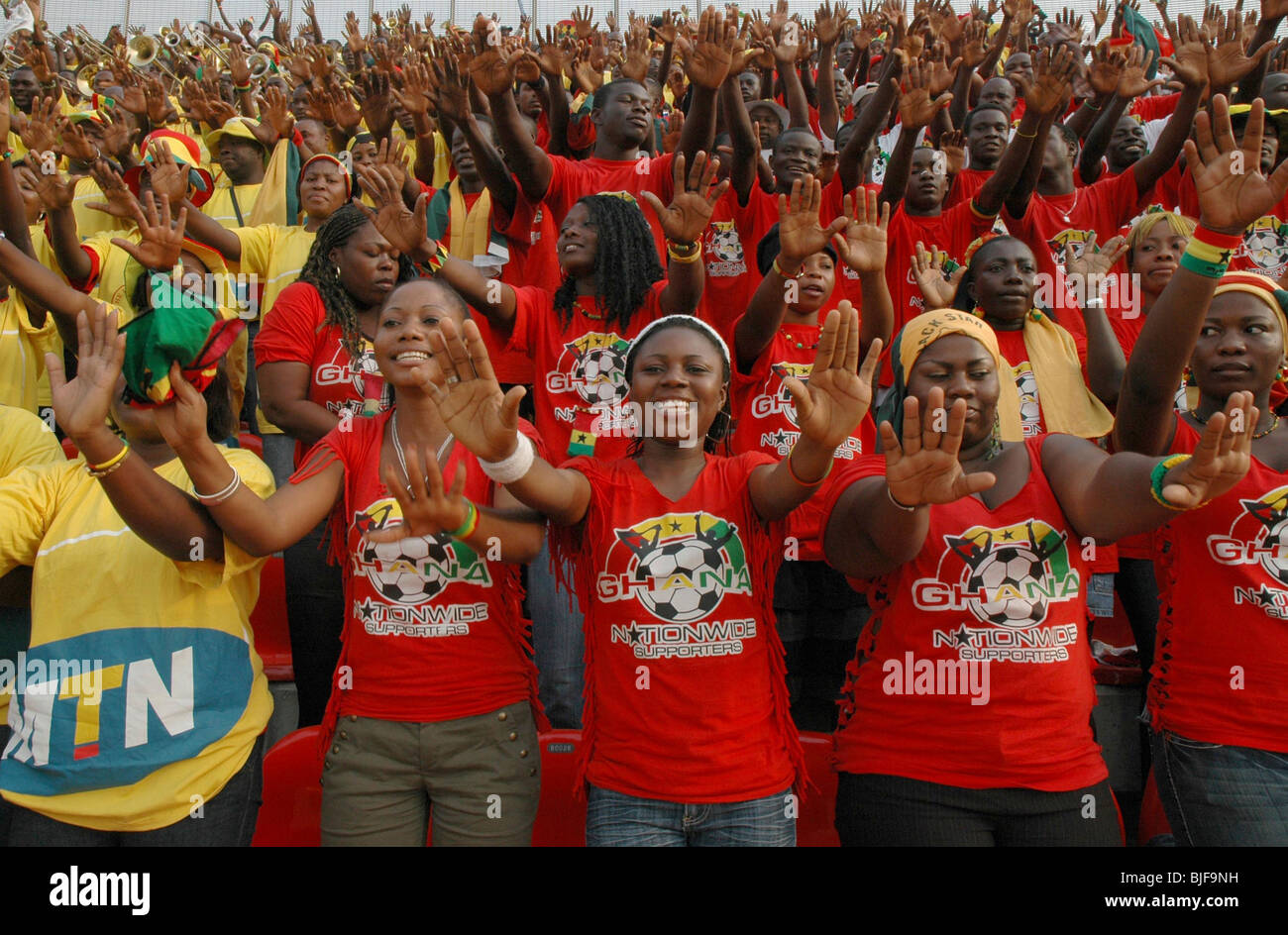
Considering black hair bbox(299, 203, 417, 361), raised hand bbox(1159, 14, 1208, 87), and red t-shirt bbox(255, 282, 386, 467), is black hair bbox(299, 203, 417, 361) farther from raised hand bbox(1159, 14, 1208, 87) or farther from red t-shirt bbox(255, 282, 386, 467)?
raised hand bbox(1159, 14, 1208, 87)

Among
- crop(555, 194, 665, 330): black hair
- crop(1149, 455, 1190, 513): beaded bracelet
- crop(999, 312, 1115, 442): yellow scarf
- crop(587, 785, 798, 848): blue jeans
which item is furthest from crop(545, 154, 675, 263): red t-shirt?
crop(587, 785, 798, 848): blue jeans

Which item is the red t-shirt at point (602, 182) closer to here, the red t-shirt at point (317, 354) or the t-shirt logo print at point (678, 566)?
the red t-shirt at point (317, 354)

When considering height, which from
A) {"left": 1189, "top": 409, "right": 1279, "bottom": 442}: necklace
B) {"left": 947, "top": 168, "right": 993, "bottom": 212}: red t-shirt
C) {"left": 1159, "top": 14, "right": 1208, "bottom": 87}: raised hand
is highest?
{"left": 1159, "top": 14, "right": 1208, "bottom": 87}: raised hand

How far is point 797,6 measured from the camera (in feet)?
47.5

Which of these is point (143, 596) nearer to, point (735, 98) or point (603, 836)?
point (603, 836)

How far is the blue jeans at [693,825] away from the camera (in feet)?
7.16

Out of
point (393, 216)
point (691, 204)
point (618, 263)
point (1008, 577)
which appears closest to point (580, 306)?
point (618, 263)

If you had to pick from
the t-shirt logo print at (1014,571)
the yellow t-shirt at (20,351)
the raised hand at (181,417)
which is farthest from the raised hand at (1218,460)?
the yellow t-shirt at (20,351)

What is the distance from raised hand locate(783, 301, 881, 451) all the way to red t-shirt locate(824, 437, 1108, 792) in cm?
28

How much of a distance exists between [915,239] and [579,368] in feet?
8.01

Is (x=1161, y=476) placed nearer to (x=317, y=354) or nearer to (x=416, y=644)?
(x=416, y=644)

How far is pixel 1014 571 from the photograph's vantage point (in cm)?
229

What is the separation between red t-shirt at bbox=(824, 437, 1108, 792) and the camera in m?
2.20
